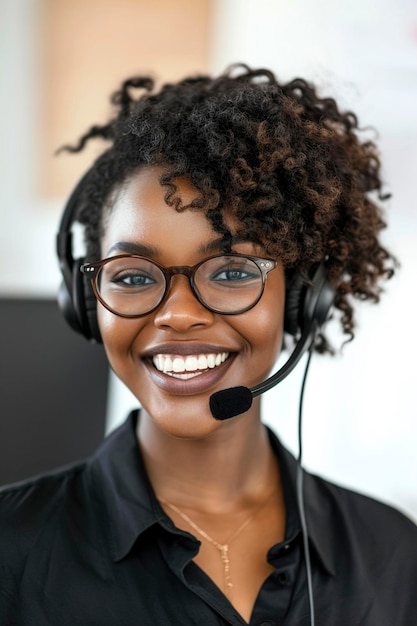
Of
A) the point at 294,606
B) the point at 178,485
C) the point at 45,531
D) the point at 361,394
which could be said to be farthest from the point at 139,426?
the point at 361,394

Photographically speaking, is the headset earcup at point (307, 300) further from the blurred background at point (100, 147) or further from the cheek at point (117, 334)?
the blurred background at point (100, 147)

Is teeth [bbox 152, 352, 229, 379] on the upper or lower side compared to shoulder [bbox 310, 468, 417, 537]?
upper

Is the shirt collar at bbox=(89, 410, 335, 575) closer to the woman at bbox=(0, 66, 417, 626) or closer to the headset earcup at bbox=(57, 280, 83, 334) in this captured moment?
the woman at bbox=(0, 66, 417, 626)

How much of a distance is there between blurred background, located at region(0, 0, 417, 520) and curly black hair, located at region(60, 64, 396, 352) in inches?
10.9

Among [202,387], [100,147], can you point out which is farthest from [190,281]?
[100,147]

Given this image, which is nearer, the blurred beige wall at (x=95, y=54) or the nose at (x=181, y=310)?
the nose at (x=181, y=310)

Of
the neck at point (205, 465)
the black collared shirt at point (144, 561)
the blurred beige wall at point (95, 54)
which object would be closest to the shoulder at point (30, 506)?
the black collared shirt at point (144, 561)

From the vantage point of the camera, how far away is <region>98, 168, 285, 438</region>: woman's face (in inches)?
45.9

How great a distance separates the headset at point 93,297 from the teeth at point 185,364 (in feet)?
0.42

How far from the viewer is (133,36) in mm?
2393

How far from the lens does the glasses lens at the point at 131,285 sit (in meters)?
1.19

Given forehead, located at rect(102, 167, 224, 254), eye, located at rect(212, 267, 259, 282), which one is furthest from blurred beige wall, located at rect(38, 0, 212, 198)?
eye, located at rect(212, 267, 259, 282)

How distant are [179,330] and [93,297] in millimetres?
192

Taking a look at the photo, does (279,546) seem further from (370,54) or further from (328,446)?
(370,54)
